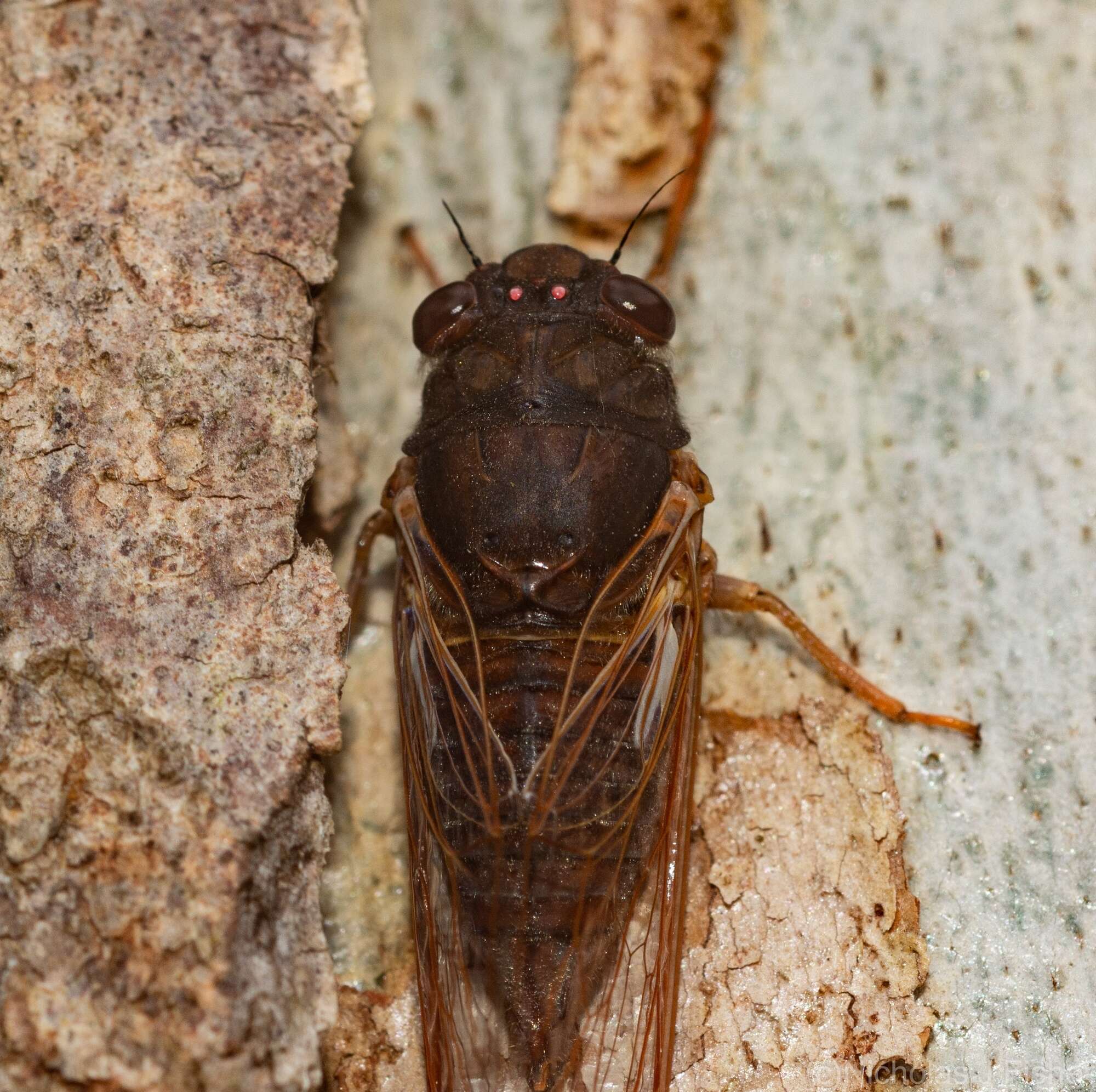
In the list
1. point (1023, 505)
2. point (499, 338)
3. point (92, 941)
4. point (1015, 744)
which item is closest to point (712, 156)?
point (499, 338)

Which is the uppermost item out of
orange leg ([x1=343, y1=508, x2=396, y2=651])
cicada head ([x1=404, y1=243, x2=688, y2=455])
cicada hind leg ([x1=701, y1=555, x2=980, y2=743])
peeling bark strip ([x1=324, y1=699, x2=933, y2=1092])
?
cicada head ([x1=404, y1=243, x2=688, y2=455])

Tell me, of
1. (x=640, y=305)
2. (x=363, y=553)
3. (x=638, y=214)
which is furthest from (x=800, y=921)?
(x=638, y=214)

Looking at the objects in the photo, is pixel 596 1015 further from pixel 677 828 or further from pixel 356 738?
pixel 356 738

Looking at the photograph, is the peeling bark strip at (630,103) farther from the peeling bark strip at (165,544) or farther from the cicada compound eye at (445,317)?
the peeling bark strip at (165,544)

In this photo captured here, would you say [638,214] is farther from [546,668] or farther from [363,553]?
[546,668]

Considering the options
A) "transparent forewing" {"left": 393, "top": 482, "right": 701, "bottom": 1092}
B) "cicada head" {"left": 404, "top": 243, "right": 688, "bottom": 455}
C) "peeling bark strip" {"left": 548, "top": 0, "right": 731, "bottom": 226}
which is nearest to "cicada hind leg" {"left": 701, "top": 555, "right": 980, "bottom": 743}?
"transparent forewing" {"left": 393, "top": 482, "right": 701, "bottom": 1092}

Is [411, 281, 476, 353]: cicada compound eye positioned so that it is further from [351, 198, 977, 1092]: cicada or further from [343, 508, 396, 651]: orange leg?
[343, 508, 396, 651]: orange leg
